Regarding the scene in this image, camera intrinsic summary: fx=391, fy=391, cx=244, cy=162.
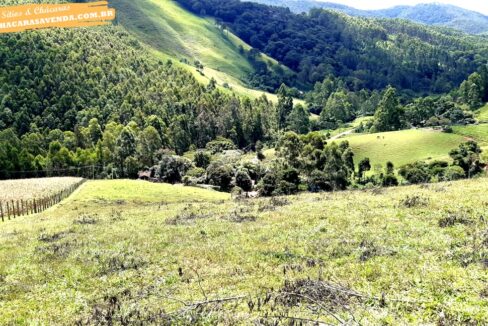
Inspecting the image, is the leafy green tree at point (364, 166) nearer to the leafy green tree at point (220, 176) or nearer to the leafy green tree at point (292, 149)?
the leafy green tree at point (292, 149)

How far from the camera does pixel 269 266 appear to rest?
2012cm

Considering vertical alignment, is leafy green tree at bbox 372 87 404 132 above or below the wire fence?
above

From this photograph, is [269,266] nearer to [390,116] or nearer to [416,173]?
[416,173]

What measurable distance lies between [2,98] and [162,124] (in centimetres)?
8344

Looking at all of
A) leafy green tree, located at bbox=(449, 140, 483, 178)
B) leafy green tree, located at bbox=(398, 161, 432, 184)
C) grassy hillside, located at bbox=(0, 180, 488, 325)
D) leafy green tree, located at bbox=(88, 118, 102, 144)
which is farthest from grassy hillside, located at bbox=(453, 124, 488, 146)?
leafy green tree, located at bbox=(88, 118, 102, 144)

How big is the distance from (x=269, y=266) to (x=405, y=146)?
481 feet

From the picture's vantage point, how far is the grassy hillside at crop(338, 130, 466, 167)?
145000 millimetres

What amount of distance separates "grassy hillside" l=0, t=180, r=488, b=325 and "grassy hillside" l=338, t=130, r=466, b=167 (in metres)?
118

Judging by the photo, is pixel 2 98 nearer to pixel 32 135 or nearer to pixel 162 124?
pixel 32 135

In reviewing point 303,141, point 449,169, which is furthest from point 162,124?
point 449,169

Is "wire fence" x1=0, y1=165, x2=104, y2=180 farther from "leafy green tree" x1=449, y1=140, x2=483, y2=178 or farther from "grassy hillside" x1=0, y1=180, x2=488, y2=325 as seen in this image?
"leafy green tree" x1=449, y1=140, x2=483, y2=178

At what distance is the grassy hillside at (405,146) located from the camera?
14500cm

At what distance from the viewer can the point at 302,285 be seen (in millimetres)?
16375

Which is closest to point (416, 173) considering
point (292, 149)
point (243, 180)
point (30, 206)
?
point (292, 149)
